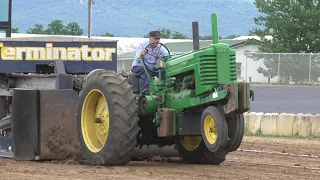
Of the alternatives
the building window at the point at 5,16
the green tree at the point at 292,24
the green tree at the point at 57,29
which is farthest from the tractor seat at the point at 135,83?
the green tree at the point at 57,29

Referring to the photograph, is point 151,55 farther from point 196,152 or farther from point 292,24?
point 292,24

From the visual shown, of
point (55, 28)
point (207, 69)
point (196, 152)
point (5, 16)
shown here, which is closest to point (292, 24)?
point (5, 16)

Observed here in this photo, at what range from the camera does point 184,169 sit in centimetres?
1120

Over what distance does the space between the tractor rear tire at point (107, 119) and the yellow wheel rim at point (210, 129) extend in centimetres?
97

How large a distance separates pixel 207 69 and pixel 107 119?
164 cm

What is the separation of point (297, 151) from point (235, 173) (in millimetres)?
4363

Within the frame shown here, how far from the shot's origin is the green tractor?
10.6 meters

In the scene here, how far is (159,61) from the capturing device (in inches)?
465

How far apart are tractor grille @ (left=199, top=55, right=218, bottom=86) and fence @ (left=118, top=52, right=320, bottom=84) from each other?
24.6 metres

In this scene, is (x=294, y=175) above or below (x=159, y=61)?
below

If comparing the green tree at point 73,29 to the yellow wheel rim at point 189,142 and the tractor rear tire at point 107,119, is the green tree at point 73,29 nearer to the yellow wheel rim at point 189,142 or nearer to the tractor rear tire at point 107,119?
the yellow wheel rim at point 189,142

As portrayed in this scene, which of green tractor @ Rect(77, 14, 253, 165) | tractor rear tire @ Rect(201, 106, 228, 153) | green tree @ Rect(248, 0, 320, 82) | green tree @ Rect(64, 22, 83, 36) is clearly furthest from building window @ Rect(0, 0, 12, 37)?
green tree @ Rect(64, 22, 83, 36)

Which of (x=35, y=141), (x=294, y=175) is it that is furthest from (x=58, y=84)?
(x=294, y=175)

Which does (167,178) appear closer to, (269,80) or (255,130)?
(255,130)
